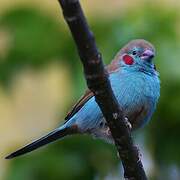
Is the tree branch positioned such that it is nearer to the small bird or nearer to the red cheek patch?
the small bird

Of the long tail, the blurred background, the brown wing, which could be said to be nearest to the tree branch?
the blurred background

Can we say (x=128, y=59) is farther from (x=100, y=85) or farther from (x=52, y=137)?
(x=100, y=85)

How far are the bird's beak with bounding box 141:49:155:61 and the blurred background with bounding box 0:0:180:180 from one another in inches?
1.9

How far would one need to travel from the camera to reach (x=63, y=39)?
11.6 feet

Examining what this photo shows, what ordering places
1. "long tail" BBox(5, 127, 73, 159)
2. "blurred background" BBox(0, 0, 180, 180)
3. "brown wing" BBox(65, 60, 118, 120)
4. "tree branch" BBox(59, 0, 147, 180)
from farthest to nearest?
"long tail" BBox(5, 127, 73, 159) → "brown wing" BBox(65, 60, 118, 120) → "blurred background" BBox(0, 0, 180, 180) → "tree branch" BBox(59, 0, 147, 180)

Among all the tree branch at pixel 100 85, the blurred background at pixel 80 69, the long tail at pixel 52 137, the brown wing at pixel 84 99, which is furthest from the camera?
the long tail at pixel 52 137

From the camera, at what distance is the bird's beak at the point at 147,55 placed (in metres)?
3.42

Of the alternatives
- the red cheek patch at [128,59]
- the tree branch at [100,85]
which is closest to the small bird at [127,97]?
the red cheek patch at [128,59]

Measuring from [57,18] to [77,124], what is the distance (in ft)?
2.02

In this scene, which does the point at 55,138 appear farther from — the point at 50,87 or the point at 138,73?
the point at 50,87

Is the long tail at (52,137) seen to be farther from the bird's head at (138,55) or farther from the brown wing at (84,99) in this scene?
the bird's head at (138,55)

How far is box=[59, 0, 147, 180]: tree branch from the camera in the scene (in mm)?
1934

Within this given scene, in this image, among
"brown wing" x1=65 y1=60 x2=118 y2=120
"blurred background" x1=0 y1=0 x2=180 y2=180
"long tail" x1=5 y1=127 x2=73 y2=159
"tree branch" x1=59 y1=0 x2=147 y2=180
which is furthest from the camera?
"long tail" x1=5 y1=127 x2=73 y2=159

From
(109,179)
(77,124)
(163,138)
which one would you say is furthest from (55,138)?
(163,138)
